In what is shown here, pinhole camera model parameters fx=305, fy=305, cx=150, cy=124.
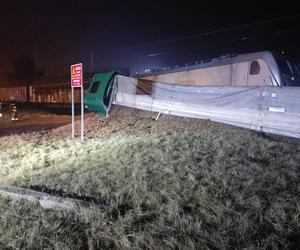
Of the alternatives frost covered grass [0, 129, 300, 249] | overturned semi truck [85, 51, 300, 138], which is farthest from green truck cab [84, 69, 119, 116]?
frost covered grass [0, 129, 300, 249]

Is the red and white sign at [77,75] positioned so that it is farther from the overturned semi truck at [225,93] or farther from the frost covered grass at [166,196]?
the overturned semi truck at [225,93]

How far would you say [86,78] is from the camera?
25078mm

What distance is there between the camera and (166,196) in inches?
192

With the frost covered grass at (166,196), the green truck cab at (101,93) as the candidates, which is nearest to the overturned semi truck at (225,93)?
the green truck cab at (101,93)

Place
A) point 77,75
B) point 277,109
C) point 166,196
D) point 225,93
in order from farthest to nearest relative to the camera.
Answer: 1. point 225,93
2. point 77,75
3. point 277,109
4. point 166,196

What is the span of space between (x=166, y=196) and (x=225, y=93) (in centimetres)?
651

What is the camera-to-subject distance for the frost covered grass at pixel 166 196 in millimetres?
3727

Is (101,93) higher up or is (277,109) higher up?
(101,93)

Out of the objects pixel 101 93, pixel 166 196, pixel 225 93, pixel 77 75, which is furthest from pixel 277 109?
pixel 101 93

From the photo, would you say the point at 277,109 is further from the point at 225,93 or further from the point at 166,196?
the point at 166,196

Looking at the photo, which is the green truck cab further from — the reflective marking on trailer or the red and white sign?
the reflective marking on trailer

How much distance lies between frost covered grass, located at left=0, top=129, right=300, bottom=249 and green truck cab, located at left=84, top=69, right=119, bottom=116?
6.63m

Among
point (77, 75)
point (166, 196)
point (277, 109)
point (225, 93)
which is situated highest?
point (77, 75)

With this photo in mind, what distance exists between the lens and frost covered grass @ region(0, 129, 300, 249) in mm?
3727
